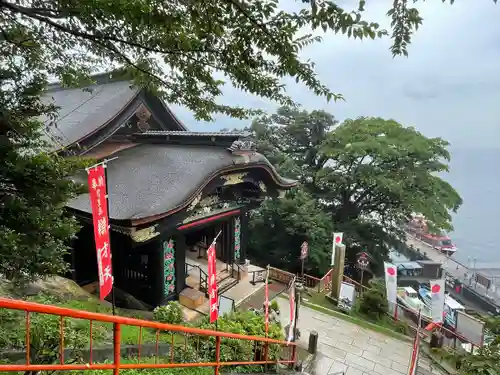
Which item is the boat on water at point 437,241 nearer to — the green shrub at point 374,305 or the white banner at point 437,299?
the green shrub at point 374,305

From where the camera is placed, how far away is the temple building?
8578 millimetres

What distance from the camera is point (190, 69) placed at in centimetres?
407

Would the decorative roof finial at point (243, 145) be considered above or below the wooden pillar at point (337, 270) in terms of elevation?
above

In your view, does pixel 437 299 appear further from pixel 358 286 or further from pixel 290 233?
pixel 290 233

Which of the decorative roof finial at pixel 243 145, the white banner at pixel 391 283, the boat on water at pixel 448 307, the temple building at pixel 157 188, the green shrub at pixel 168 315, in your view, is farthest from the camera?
the boat on water at pixel 448 307

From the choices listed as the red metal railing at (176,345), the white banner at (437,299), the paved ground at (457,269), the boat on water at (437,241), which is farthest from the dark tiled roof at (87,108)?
the boat on water at (437,241)

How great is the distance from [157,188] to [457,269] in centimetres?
3358

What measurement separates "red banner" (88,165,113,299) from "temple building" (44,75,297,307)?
235cm

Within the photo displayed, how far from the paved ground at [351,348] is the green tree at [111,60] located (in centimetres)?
734

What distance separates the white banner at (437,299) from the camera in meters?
11.7

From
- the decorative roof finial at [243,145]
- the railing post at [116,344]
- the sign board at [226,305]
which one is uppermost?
the decorative roof finial at [243,145]

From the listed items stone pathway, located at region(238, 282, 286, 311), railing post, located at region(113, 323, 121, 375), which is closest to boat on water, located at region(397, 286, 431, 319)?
stone pathway, located at region(238, 282, 286, 311)

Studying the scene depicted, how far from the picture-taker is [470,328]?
35.5ft

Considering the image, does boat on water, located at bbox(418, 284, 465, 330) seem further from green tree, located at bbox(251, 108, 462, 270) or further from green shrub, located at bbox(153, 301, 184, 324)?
green shrub, located at bbox(153, 301, 184, 324)
